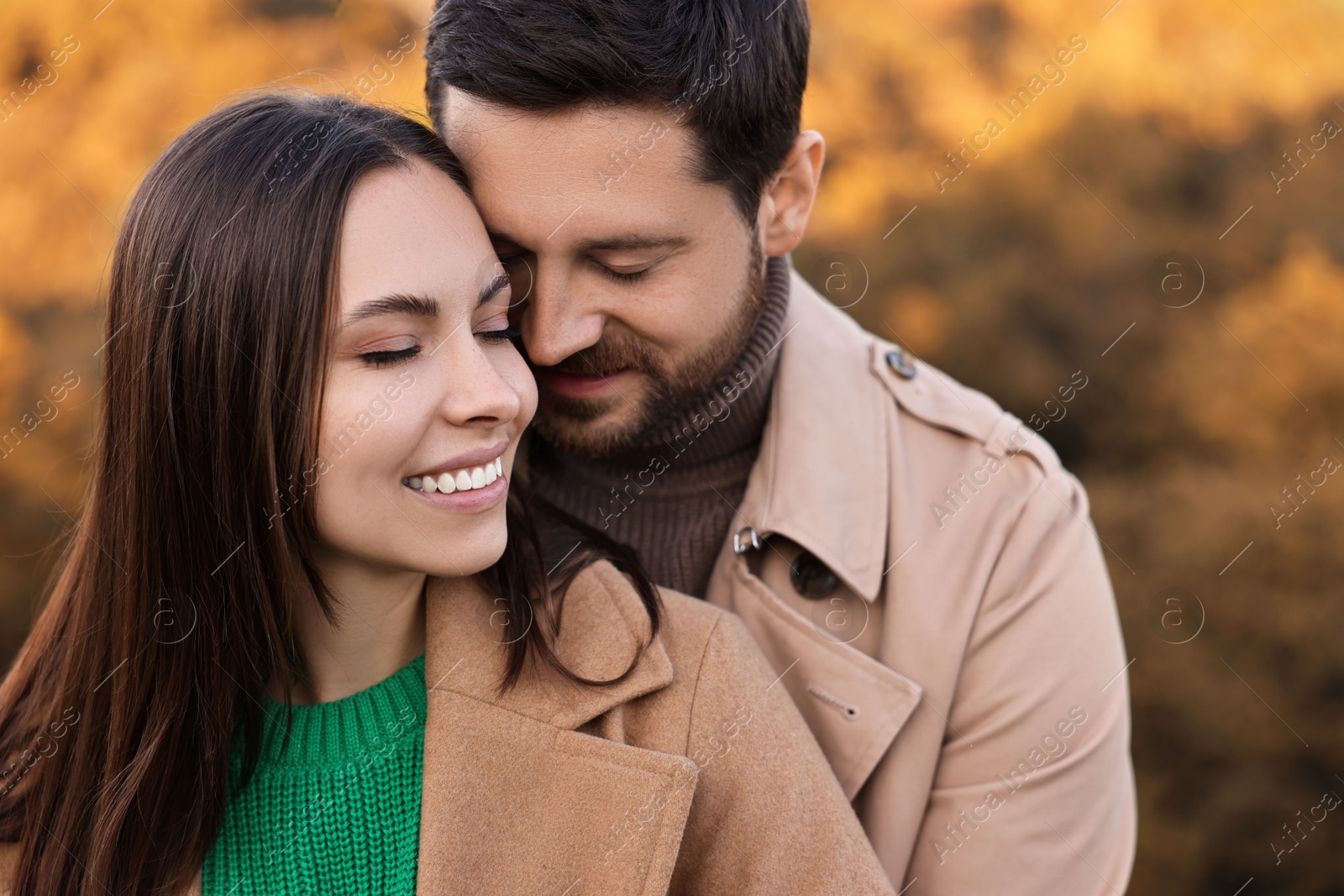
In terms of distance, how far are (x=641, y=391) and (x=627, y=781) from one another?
84cm

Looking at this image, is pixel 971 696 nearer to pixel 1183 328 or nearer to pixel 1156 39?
pixel 1183 328

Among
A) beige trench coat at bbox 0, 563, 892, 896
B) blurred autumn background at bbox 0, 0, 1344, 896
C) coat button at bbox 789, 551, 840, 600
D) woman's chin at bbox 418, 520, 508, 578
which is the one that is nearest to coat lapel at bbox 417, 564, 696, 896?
beige trench coat at bbox 0, 563, 892, 896

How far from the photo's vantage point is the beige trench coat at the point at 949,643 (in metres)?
2.27

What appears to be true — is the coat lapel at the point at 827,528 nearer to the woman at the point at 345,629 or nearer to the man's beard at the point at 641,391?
the man's beard at the point at 641,391

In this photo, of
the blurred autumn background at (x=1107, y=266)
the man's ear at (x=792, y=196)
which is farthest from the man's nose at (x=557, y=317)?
the blurred autumn background at (x=1107, y=266)

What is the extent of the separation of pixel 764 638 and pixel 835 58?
A: 3009 mm

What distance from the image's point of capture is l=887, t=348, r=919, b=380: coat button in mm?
2641

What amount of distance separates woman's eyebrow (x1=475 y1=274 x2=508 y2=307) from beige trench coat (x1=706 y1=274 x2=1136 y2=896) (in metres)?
0.79

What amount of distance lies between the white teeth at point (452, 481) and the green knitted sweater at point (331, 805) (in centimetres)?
42

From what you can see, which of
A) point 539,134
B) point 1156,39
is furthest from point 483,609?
point 1156,39

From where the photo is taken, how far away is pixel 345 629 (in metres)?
1.97

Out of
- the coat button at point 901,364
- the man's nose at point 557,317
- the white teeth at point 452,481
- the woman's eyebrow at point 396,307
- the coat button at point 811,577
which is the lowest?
the coat button at point 811,577

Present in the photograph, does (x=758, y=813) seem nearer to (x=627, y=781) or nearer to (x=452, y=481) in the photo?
(x=627, y=781)

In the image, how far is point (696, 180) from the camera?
217cm
